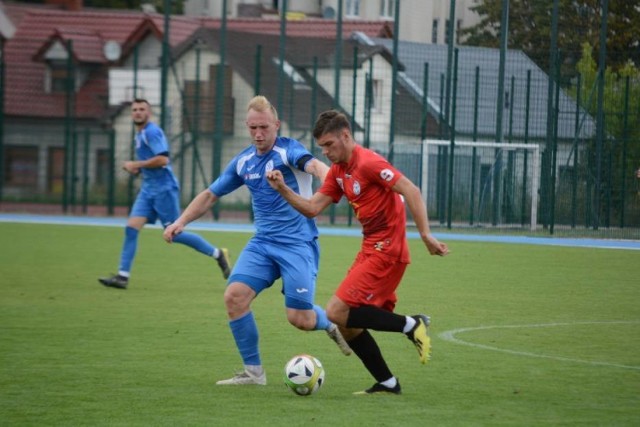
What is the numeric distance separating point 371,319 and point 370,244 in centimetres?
49

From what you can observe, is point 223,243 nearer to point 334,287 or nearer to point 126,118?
point 334,287

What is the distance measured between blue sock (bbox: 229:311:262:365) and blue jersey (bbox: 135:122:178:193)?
21.0 ft

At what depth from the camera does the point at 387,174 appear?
23.9 feet

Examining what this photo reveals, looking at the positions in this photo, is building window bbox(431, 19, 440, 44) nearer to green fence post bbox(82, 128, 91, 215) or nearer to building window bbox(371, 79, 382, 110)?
building window bbox(371, 79, 382, 110)

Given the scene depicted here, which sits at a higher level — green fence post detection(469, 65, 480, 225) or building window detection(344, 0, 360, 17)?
building window detection(344, 0, 360, 17)

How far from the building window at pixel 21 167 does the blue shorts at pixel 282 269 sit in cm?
2394

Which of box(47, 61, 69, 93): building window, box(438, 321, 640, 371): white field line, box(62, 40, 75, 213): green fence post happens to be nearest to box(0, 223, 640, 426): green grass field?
box(438, 321, 640, 371): white field line

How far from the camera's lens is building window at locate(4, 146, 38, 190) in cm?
3119

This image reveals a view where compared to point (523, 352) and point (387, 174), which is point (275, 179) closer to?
point (387, 174)

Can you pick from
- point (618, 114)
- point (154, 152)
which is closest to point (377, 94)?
point (618, 114)

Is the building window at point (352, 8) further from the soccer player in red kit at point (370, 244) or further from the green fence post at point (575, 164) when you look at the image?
the soccer player in red kit at point (370, 244)

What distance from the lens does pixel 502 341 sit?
10.0m

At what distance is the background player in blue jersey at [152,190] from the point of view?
1380cm

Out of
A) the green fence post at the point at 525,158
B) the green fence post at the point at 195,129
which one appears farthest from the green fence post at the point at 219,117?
the green fence post at the point at 525,158
